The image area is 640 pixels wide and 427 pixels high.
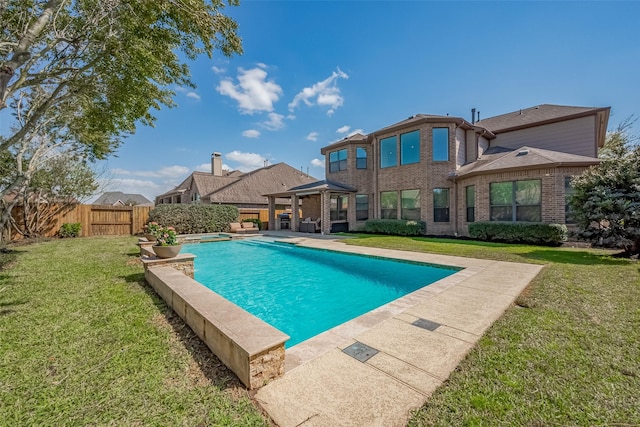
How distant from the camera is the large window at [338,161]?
769 inches

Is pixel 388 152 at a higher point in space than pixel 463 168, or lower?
higher

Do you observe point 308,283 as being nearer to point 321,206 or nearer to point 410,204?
point 321,206

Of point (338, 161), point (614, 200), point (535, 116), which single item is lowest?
point (614, 200)

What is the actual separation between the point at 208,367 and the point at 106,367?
42.2 inches

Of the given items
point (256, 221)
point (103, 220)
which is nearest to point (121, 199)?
point (103, 220)

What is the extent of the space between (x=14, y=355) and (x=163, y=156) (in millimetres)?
19699

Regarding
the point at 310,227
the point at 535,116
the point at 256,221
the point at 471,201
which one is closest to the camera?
the point at 471,201

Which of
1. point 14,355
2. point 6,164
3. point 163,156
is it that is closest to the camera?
point 14,355

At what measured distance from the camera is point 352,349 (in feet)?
9.96

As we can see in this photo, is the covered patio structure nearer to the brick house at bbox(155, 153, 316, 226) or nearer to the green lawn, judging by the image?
the brick house at bbox(155, 153, 316, 226)

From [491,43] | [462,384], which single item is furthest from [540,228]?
[462,384]

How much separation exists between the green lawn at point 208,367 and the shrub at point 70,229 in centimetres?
1346

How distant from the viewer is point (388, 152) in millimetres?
17297

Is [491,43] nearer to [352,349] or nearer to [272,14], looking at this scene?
[272,14]
